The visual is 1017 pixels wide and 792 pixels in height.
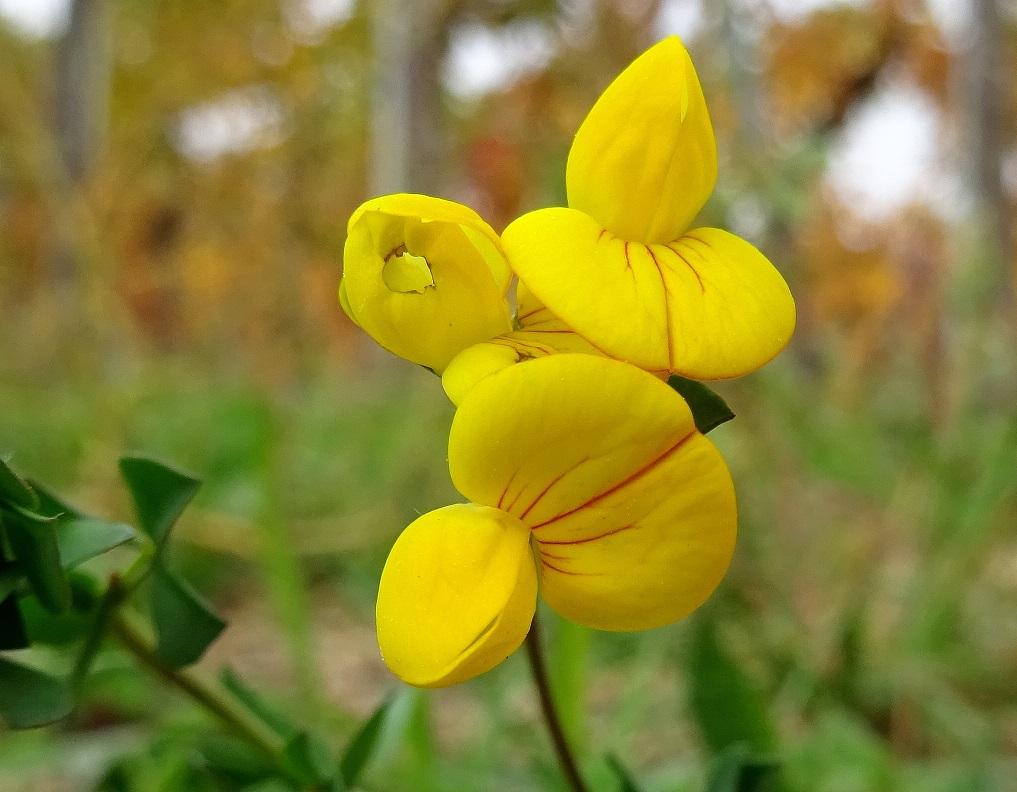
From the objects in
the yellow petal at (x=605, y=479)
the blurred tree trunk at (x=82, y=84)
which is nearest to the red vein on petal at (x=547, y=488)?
the yellow petal at (x=605, y=479)

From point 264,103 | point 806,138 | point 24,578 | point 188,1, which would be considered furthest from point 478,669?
point 188,1

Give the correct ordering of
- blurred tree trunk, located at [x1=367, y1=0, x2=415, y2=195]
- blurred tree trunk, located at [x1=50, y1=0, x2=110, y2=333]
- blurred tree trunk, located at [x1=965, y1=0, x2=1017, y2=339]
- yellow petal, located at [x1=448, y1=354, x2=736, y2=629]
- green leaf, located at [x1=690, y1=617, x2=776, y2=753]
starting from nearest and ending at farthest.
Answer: yellow petal, located at [x1=448, y1=354, x2=736, y2=629]
green leaf, located at [x1=690, y1=617, x2=776, y2=753]
blurred tree trunk, located at [x1=965, y1=0, x2=1017, y2=339]
blurred tree trunk, located at [x1=367, y1=0, x2=415, y2=195]
blurred tree trunk, located at [x1=50, y1=0, x2=110, y2=333]

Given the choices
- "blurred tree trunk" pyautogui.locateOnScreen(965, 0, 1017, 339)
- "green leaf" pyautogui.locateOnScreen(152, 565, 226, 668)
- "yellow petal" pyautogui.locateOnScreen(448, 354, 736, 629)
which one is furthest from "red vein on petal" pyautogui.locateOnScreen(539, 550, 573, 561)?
"blurred tree trunk" pyautogui.locateOnScreen(965, 0, 1017, 339)

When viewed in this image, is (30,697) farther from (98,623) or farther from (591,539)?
(591,539)

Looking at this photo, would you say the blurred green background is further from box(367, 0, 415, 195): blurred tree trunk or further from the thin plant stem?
the thin plant stem

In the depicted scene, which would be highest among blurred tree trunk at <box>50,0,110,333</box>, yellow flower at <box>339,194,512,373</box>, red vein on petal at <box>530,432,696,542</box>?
yellow flower at <box>339,194,512,373</box>

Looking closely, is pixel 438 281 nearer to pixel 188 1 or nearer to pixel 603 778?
pixel 603 778

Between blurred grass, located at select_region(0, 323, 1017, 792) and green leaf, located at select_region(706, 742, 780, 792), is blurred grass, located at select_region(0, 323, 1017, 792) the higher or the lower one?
the lower one
